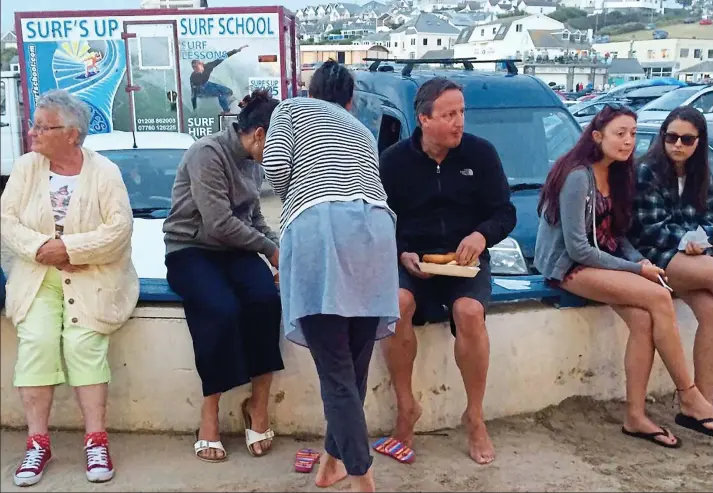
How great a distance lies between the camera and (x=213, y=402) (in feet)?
10.9

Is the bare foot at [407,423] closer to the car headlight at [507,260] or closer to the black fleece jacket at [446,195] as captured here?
the black fleece jacket at [446,195]

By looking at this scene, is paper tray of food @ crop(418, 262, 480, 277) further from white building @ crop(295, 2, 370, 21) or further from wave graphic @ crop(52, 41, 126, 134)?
white building @ crop(295, 2, 370, 21)

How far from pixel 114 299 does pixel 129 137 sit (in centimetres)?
348

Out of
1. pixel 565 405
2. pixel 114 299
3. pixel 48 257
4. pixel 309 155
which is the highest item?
pixel 309 155

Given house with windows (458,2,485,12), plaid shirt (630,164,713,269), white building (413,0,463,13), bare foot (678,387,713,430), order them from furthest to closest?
house with windows (458,2,485,12), white building (413,0,463,13), plaid shirt (630,164,713,269), bare foot (678,387,713,430)

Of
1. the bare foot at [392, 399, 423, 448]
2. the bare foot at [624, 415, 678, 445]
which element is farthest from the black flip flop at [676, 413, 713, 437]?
the bare foot at [392, 399, 423, 448]

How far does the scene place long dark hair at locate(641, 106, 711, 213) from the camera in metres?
3.91

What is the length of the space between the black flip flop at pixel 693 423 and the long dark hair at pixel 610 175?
3.25 feet

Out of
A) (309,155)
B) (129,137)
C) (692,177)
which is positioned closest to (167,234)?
(309,155)

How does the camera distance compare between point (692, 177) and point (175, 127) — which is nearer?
point (692, 177)

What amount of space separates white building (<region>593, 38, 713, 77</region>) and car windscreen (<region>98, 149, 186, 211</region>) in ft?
237

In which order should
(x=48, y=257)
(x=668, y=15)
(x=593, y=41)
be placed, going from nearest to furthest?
1. (x=48, y=257)
2. (x=593, y=41)
3. (x=668, y=15)

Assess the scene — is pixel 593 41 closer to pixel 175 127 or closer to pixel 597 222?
pixel 175 127

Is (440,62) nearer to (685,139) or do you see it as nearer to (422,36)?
(685,139)
